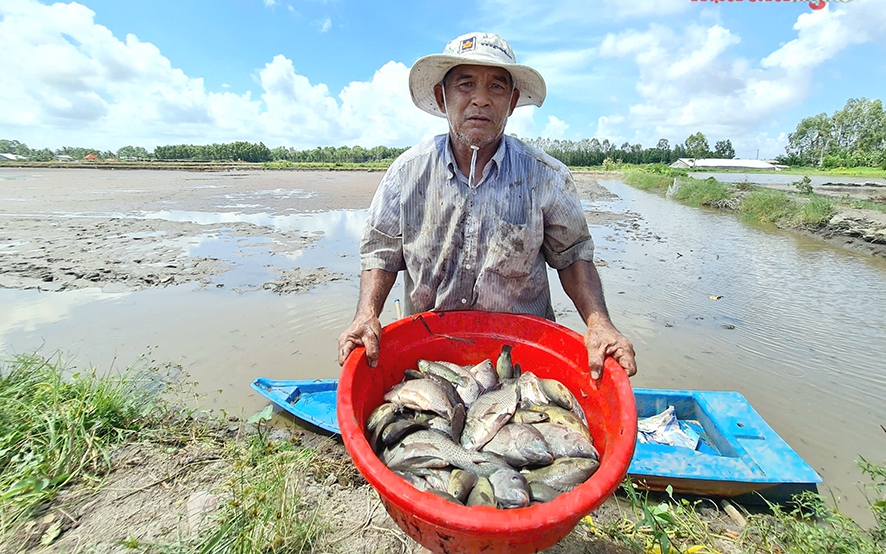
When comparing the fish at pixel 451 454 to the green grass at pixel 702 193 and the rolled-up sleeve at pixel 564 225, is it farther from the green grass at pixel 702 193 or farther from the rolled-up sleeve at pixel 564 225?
the green grass at pixel 702 193

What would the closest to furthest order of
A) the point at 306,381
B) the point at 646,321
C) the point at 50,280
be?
the point at 306,381 < the point at 646,321 < the point at 50,280

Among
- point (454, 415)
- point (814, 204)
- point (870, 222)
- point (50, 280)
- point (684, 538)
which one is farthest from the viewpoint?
point (814, 204)

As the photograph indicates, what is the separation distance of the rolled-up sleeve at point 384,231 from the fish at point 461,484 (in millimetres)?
1119

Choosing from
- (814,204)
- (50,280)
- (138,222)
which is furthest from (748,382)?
(138,222)

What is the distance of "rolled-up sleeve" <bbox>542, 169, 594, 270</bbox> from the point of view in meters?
2.13

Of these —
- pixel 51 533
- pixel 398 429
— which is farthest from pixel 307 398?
pixel 398 429

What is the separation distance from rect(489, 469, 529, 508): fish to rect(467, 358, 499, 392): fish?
22.5 inches

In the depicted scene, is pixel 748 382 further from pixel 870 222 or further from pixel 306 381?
pixel 870 222

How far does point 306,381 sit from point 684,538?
9.97 ft

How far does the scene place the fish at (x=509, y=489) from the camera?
4.49 ft

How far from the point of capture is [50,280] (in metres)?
7.12

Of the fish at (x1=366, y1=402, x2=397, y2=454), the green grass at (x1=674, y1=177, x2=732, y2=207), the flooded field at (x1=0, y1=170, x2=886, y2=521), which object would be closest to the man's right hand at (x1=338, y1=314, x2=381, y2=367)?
the fish at (x1=366, y1=402, x2=397, y2=454)

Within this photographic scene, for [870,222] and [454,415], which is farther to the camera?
[870,222]

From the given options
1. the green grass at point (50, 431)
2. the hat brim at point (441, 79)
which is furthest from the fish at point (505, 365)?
the green grass at point (50, 431)
